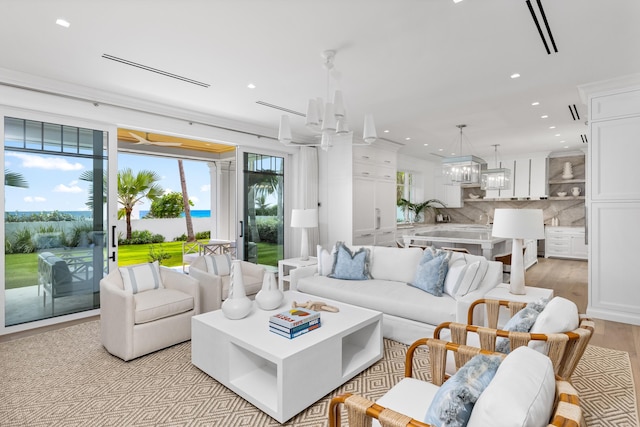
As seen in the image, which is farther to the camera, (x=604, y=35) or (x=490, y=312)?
(x=604, y=35)

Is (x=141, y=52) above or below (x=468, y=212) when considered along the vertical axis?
above

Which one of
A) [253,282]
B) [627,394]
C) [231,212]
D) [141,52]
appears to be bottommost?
[627,394]

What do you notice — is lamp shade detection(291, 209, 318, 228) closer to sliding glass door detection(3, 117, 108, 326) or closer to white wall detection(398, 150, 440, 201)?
sliding glass door detection(3, 117, 108, 326)

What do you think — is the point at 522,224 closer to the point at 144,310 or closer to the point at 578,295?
the point at 578,295

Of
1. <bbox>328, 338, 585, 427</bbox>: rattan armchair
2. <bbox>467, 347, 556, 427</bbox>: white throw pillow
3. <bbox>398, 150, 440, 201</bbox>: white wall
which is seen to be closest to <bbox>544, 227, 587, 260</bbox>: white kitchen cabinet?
<bbox>398, 150, 440, 201</bbox>: white wall

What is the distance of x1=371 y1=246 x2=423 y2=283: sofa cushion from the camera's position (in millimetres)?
3734

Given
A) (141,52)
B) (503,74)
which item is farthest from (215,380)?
(503,74)

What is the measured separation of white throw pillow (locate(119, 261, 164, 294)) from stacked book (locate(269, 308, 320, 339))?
168cm

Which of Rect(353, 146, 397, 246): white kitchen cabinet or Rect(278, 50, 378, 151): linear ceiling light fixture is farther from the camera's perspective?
Rect(353, 146, 397, 246): white kitchen cabinet

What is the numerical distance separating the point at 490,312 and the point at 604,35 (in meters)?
2.40

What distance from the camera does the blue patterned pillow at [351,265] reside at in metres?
3.91

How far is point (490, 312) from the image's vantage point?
249 centimetres

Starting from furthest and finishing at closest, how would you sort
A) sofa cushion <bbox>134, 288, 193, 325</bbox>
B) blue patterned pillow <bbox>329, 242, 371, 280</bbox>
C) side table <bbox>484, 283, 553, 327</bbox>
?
1. blue patterned pillow <bbox>329, 242, 371, 280</bbox>
2. sofa cushion <bbox>134, 288, 193, 325</bbox>
3. side table <bbox>484, 283, 553, 327</bbox>

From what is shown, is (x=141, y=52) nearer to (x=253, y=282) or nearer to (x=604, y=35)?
(x=253, y=282)
